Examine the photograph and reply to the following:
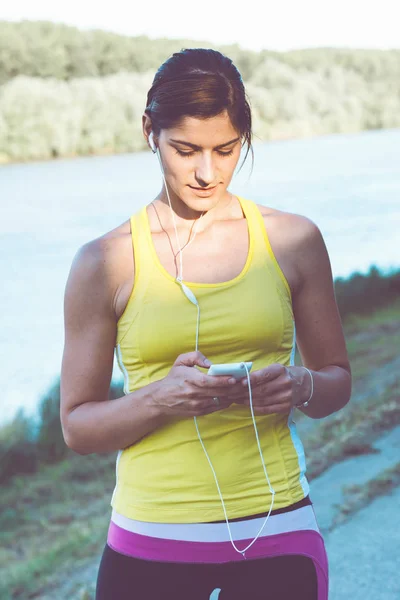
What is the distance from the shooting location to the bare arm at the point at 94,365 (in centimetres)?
146

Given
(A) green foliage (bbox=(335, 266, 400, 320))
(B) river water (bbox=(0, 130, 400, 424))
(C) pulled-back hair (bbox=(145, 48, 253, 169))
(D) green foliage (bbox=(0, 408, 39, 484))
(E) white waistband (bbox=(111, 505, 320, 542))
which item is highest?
(C) pulled-back hair (bbox=(145, 48, 253, 169))

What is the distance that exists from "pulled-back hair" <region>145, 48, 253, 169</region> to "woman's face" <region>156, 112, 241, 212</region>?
0.02 m

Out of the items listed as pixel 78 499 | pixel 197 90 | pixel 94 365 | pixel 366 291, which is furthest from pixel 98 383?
pixel 366 291

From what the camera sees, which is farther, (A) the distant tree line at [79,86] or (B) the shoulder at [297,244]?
(A) the distant tree line at [79,86]

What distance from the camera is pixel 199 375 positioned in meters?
1.33

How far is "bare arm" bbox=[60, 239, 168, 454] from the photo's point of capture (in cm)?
146

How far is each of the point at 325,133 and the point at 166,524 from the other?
8.07 m

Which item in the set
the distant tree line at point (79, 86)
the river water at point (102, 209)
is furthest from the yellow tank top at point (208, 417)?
the distant tree line at point (79, 86)

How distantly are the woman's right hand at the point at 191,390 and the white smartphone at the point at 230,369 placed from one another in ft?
0.03

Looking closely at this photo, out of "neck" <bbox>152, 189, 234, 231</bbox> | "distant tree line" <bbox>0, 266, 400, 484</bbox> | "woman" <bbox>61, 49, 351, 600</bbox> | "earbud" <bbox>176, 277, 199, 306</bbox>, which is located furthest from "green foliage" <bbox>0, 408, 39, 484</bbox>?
"earbud" <bbox>176, 277, 199, 306</bbox>

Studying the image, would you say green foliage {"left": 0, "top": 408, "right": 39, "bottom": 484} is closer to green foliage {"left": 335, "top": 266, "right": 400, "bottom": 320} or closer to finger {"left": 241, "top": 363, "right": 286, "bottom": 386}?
green foliage {"left": 335, "top": 266, "right": 400, "bottom": 320}

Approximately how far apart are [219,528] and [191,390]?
0.25m

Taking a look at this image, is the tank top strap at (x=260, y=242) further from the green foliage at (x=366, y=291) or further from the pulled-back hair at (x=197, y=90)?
the green foliage at (x=366, y=291)

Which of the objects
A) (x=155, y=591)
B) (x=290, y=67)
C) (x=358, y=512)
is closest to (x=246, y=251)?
(x=155, y=591)
